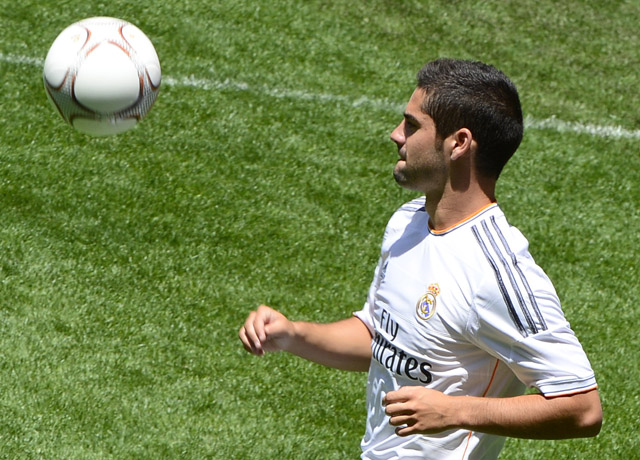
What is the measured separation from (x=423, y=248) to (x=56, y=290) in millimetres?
3490

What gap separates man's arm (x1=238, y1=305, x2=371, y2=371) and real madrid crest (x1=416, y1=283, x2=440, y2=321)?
527mm

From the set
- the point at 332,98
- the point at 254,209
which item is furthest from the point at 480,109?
the point at 332,98

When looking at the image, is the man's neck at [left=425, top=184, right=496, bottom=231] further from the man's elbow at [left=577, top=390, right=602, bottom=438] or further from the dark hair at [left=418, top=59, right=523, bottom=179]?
the man's elbow at [left=577, top=390, right=602, bottom=438]

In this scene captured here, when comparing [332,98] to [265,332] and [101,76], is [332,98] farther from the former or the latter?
[265,332]

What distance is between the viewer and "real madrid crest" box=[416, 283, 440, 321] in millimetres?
3434

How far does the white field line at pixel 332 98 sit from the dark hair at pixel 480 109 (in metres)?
4.59

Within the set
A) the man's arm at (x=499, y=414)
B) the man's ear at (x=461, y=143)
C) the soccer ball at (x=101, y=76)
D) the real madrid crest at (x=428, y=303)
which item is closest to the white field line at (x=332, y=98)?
the soccer ball at (x=101, y=76)

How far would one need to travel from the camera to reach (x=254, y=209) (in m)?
7.11

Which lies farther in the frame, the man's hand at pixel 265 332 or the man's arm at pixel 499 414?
the man's hand at pixel 265 332

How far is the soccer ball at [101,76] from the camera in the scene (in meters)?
4.70

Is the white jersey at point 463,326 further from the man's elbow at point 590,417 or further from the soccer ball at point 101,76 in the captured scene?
the soccer ball at point 101,76

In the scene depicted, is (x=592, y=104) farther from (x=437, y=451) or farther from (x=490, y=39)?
(x=437, y=451)

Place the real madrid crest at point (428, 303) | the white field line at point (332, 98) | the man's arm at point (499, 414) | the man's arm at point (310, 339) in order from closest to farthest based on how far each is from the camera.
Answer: the man's arm at point (499, 414)
the real madrid crest at point (428, 303)
the man's arm at point (310, 339)
the white field line at point (332, 98)

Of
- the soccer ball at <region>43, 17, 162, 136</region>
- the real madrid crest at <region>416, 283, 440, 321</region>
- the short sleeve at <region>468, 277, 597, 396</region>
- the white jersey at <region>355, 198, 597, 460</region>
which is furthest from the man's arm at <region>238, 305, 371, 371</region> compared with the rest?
the soccer ball at <region>43, 17, 162, 136</region>
